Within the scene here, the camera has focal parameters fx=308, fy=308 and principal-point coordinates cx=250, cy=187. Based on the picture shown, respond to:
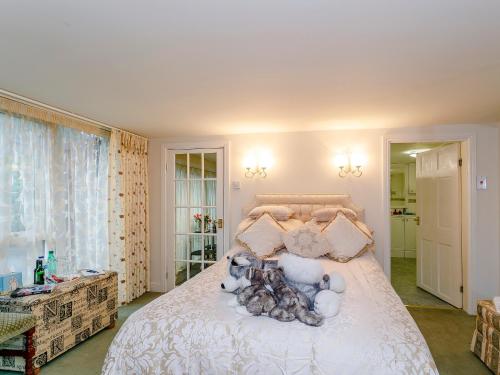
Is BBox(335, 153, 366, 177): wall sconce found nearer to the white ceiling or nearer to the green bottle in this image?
the white ceiling

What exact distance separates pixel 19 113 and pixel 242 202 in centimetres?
261

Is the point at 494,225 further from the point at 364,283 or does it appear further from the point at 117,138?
the point at 117,138

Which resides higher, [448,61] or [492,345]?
[448,61]

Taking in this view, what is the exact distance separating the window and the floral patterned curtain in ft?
0.35

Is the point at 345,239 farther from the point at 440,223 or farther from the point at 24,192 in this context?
the point at 24,192

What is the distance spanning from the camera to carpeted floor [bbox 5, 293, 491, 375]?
249 cm

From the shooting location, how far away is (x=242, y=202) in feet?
13.9

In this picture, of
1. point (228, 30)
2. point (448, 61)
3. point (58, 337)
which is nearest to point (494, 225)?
point (448, 61)

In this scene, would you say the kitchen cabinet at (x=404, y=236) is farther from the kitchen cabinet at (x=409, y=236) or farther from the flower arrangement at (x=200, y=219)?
the flower arrangement at (x=200, y=219)

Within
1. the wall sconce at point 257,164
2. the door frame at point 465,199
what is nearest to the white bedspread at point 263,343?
the door frame at point 465,199

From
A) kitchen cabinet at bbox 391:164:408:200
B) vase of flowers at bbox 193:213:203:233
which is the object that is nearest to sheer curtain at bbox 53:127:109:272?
vase of flowers at bbox 193:213:203:233

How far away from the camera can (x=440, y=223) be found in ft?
13.6

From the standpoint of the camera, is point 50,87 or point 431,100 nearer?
point 50,87

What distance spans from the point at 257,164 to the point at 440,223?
8.50ft
